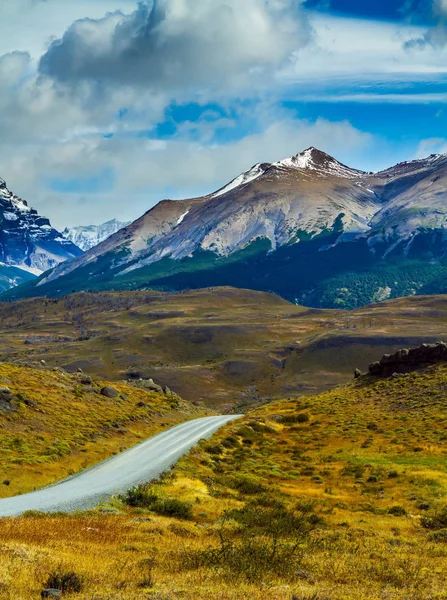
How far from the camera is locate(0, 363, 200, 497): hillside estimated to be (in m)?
43.0

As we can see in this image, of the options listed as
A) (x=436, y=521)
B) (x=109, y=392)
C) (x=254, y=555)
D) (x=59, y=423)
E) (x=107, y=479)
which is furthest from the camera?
(x=109, y=392)

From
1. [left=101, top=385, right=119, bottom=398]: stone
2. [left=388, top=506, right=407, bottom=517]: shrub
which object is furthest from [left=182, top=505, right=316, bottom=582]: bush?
[left=101, top=385, right=119, bottom=398]: stone

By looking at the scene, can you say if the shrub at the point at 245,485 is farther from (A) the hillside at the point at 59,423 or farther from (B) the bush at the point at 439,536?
(B) the bush at the point at 439,536

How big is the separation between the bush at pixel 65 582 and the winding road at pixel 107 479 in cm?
1161

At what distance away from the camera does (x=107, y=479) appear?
38.8 meters

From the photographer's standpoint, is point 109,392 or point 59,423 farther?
point 109,392

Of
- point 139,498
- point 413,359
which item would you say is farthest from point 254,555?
point 413,359

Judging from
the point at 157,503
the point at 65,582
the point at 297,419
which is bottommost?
the point at 297,419

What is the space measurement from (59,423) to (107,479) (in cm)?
2054

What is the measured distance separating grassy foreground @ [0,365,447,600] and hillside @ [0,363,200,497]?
9628 millimetres

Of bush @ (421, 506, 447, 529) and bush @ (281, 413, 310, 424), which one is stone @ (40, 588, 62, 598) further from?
bush @ (281, 413, 310, 424)

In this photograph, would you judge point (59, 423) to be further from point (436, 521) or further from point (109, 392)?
point (436, 521)

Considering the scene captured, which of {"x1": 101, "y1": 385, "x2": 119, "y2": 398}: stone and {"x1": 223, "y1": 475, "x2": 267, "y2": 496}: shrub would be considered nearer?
{"x1": 223, "y1": 475, "x2": 267, "y2": 496}: shrub

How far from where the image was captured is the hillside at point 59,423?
4297 centimetres
